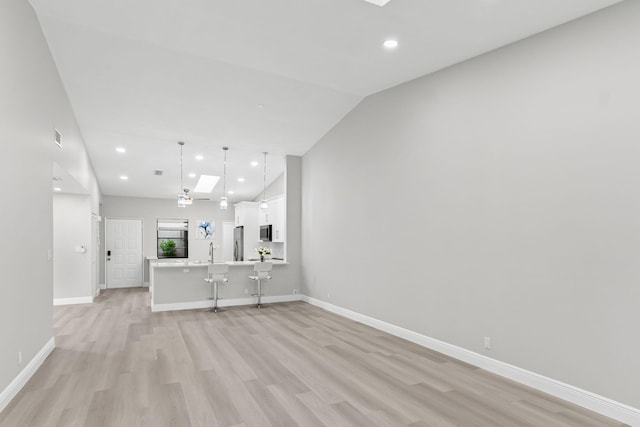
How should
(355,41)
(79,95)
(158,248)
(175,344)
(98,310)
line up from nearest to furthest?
(355,41), (175,344), (79,95), (98,310), (158,248)

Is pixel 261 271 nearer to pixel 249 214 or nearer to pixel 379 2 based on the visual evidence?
pixel 249 214

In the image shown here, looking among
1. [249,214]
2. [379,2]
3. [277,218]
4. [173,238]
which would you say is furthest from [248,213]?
[379,2]

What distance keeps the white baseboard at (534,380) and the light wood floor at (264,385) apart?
3.6 inches

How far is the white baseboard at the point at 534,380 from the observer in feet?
9.32

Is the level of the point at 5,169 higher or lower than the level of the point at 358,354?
higher

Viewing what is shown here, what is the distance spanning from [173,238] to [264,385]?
932 centimetres

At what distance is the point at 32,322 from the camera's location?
366cm

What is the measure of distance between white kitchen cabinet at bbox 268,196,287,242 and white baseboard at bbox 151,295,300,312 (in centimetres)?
137

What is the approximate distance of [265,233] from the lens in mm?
9461

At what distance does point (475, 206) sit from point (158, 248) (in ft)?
33.3

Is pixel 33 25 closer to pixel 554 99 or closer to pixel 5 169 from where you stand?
pixel 5 169

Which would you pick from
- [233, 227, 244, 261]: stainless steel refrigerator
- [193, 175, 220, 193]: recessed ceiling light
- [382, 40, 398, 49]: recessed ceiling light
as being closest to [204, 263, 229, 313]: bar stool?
[233, 227, 244, 261]: stainless steel refrigerator

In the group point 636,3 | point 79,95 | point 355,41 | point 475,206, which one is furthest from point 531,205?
point 79,95

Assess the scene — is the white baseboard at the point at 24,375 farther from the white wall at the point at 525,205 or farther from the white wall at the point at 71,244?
the white wall at the point at 525,205
